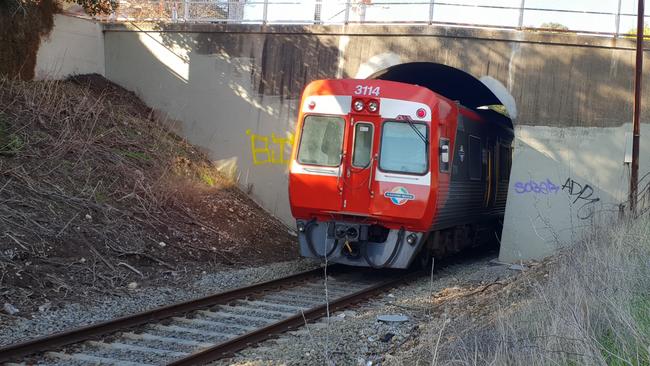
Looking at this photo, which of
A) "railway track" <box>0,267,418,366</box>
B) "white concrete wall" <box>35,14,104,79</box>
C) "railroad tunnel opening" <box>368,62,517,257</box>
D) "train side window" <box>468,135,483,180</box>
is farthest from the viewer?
"white concrete wall" <box>35,14,104,79</box>

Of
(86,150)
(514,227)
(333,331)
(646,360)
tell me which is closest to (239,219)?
(86,150)

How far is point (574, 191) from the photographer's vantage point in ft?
46.5

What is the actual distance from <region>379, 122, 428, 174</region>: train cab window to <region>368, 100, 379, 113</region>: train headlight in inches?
11.5

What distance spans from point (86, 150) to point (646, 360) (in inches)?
420

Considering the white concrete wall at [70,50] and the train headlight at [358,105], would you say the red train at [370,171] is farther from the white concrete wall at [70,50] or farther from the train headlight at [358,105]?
the white concrete wall at [70,50]

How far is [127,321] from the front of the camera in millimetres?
7395

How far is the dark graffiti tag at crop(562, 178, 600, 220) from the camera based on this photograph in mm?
14078

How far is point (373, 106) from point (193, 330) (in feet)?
16.9

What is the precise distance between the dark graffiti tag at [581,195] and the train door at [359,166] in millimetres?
5204

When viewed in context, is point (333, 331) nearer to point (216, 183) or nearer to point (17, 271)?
point (17, 271)

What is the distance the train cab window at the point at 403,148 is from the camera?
1113 cm

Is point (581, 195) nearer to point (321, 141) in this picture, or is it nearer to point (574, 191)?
point (574, 191)

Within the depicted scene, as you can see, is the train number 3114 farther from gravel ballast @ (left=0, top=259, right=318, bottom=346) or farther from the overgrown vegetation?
the overgrown vegetation

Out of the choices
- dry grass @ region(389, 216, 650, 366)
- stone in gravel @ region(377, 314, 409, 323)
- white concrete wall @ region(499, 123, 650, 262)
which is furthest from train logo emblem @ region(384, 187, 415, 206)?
white concrete wall @ region(499, 123, 650, 262)
